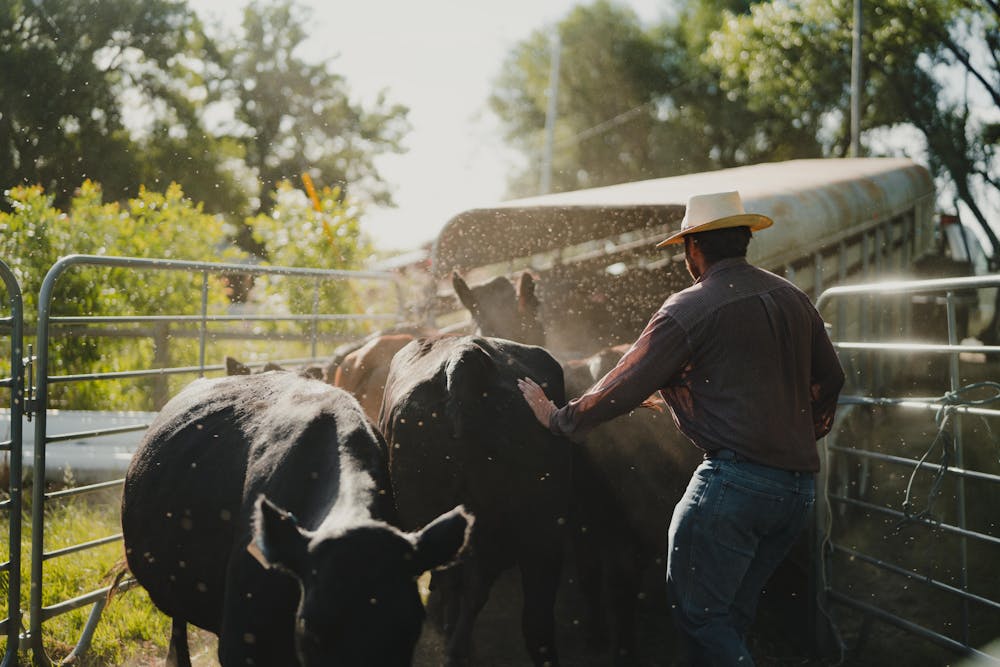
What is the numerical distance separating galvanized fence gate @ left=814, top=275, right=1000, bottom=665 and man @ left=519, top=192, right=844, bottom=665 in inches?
48.4

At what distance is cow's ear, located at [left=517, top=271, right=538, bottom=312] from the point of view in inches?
255

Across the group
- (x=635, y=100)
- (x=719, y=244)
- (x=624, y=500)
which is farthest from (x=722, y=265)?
(x=635, y=100)

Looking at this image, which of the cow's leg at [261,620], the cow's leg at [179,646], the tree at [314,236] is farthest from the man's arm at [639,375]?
the tree at [314,236]

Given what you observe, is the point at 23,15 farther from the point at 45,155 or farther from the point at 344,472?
the point at 344,472

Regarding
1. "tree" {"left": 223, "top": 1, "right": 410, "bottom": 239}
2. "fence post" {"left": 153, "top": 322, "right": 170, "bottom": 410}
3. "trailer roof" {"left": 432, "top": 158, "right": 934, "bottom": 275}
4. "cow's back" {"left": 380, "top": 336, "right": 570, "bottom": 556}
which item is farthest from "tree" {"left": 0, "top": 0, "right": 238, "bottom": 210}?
"cow's back" {"left": 380, "top": 336, "right": 570, "bottom": 556}

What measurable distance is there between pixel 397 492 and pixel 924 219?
10415mm

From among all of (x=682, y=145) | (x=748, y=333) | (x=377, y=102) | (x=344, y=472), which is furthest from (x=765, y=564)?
(x=377, y=102)

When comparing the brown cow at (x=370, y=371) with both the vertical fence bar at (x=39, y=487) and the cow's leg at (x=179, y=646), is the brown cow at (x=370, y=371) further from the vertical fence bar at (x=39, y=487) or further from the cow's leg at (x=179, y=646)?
the cow's leg at (x=179, y=646)

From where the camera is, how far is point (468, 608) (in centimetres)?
436

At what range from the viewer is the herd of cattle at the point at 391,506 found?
2541 millimetres

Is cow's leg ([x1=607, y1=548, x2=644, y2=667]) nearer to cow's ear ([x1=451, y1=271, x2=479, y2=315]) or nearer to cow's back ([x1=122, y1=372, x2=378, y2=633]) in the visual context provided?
cow's back ([x1=122, y1=372, x2=378, y2=633])

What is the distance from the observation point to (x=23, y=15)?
2472 cm

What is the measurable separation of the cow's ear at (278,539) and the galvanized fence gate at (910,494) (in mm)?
3301

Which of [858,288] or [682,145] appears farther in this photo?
[682,145]
